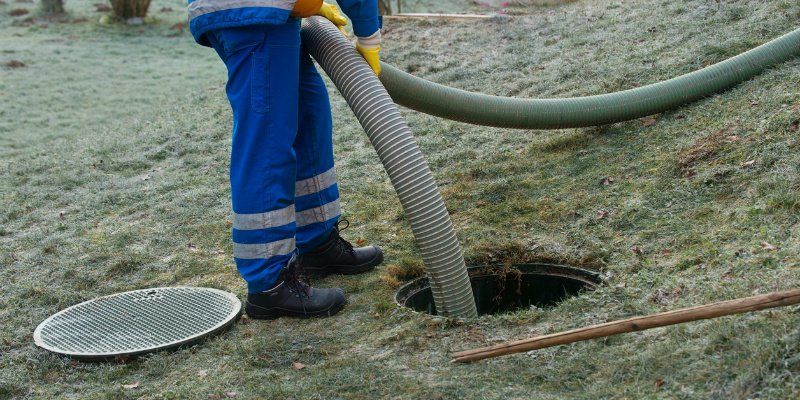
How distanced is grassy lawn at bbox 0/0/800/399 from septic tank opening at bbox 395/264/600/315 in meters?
0.06

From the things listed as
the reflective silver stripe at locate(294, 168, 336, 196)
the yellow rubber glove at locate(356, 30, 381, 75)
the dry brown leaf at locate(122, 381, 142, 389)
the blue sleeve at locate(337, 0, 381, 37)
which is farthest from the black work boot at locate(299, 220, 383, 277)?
the dry brown leaf at locate(122, 381, 142, 389)

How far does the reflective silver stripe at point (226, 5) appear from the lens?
2.87 meters

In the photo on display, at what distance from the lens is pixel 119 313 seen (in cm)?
339

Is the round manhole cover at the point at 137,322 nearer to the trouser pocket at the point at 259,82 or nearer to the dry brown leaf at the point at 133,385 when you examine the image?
the dry brown leaf at the point at 133,385

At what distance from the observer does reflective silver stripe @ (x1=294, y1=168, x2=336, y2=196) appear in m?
3.45

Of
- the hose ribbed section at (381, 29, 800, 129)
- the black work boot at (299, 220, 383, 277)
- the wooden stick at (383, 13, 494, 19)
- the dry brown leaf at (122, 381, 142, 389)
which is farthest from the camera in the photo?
the wooden stick at (383, 13, 494, 19)

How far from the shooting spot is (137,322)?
10.8 feet

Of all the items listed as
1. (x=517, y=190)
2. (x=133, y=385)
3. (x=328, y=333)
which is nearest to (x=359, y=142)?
(x=517, y=190)

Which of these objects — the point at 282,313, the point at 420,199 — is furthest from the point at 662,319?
the point at 282,313

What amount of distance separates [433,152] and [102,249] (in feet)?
6.12

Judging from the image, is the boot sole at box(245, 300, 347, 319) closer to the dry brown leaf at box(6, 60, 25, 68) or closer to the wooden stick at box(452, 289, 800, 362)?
the wooden stick at box(452, 289, 800, 362)

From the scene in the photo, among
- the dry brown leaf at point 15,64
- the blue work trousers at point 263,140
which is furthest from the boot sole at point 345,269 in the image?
the dry brown leaf at point 15,64

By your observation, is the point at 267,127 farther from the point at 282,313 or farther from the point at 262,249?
the point at 282,313

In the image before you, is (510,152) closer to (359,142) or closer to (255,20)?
(359,142)
